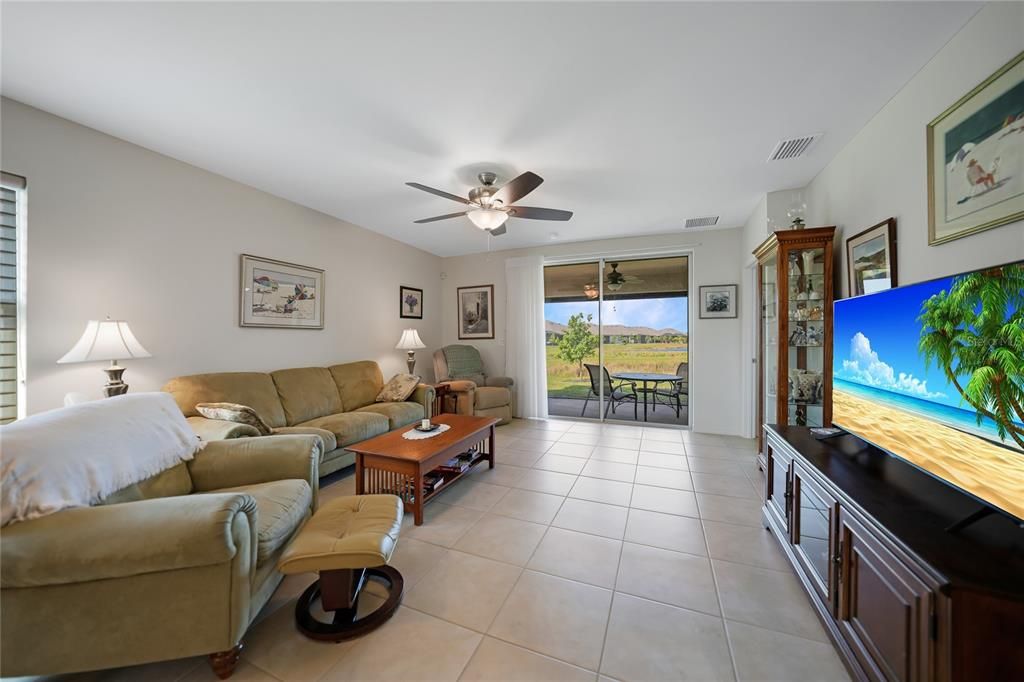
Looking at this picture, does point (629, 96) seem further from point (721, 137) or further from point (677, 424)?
point (677, 424)

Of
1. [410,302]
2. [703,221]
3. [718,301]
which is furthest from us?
[410,302]

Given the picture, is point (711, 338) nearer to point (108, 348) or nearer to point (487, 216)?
point (487, 216)

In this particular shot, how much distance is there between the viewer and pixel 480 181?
9.27 feet

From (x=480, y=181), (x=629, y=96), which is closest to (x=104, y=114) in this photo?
(x=480, y=181)

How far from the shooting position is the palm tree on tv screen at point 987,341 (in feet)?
3.23

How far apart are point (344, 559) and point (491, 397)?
10.9ft

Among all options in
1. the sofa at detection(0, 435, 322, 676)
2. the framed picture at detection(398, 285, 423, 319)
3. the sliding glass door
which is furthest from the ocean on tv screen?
the framed picture at detection(398, 285, 423, 319)

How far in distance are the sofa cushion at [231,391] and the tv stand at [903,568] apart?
3.60 meters

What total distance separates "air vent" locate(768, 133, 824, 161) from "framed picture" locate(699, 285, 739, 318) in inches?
74.3

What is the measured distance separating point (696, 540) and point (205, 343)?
3.84 metres

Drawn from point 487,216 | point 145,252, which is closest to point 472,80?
point 487,216

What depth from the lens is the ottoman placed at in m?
1.33

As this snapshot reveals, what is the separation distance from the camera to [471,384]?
4.50m

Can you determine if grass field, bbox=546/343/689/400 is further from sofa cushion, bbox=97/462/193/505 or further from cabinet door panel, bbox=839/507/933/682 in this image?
sofa cushion, bbox=97/462/193/505
